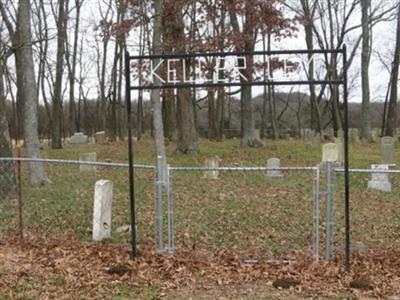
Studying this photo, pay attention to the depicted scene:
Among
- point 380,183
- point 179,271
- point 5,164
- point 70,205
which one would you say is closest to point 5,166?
point 5,164

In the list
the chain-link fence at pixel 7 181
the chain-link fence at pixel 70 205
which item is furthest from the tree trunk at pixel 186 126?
the chain-link fence at pixel 7 181

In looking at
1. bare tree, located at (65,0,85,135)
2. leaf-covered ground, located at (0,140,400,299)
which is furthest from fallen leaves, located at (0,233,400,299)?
bare tree, located at (65,0,85,135)

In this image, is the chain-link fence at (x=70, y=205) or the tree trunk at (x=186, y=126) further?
the tree trunk at (x=186, y=126)

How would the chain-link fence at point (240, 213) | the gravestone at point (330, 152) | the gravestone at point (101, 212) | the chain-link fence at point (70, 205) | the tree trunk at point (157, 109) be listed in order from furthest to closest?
the gravestone at point (330, 152)
the tree trunk at point (157, 109)
the chain-link fence at point (70, 205)
the gravestone at point (101, 212)
the chain-link fence at point (240, 213)

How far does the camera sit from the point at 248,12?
65.4ft

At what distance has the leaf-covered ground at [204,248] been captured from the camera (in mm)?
6199

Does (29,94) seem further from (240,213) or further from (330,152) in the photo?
(330,152)

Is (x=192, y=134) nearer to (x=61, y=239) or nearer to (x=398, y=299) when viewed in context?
(x=61, y=239)

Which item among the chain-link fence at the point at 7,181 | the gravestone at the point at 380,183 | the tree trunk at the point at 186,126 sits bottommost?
the gravestone at the point at 380,183

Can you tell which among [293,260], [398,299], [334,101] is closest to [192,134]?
[293,260]

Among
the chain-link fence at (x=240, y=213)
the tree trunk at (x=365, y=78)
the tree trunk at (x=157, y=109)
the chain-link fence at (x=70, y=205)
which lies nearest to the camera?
the chain-link fence at (x=240, y=213)

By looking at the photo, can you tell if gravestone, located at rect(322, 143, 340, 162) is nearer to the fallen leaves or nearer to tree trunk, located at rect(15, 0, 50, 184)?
tree trunk, located at rect(15, 0, 50, 184)

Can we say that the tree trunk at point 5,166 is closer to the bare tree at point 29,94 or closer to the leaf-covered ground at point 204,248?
the leaf-covered ground at point 204,248

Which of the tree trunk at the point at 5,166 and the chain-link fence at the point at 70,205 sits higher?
the tree trunk at the point at 5,166
